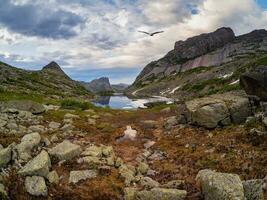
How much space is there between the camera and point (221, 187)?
16922 millimetres

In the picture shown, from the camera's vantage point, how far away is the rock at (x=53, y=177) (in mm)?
20545

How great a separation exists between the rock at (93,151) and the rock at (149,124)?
11.8m

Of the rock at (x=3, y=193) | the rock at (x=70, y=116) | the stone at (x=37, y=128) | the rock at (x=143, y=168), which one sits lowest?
the rock at (x=3, y=193)

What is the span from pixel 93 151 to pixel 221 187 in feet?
33.9

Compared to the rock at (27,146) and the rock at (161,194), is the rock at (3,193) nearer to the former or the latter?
the rock at (27,146)

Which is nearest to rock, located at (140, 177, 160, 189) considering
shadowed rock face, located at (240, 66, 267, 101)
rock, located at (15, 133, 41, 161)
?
rock, located at (15, 133, 41, 161)

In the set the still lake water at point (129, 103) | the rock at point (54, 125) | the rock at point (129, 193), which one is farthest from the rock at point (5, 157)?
the still lake water at point (129, 103)

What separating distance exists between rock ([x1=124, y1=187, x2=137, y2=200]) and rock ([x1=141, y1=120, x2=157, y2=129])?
1765cm

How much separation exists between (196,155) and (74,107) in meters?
27.9

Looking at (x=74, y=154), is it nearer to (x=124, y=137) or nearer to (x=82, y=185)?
(x=82, y=185)

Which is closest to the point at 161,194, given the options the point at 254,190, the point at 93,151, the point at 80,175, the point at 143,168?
the point at 254,190

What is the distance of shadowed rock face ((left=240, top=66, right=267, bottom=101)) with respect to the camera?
33.0 metres

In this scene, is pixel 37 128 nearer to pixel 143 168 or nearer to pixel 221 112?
pixel 143 168

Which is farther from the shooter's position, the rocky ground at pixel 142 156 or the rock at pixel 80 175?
the rock at pixel 80 175
